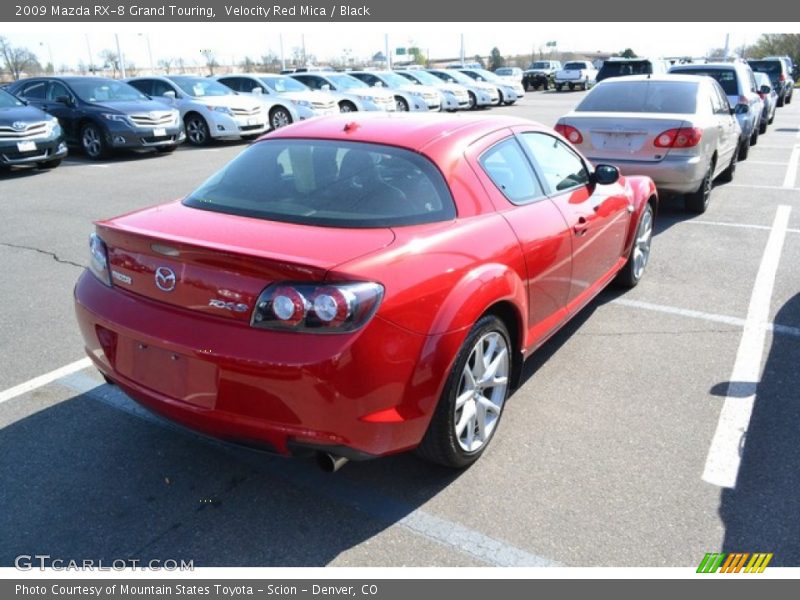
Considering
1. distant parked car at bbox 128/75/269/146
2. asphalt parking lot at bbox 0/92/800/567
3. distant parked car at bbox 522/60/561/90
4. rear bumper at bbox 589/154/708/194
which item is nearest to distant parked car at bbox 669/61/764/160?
rear bumper at bbox 589/154/708/194

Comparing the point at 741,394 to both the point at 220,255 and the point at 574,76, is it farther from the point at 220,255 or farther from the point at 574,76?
the point at 574,76

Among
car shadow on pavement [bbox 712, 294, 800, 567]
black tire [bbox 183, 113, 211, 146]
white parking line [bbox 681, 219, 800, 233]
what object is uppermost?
black tire [bbox 183, 113, 211, 146]

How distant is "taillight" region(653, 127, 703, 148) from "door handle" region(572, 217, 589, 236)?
3.84m

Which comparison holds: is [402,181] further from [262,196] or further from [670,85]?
[670,85]

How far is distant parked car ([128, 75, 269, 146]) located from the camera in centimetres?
1529

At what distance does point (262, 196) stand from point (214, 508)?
146 centimetres

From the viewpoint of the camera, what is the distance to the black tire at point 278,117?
54.7ft

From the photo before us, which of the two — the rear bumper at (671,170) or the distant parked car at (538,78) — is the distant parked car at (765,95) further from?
the distant parked car at (538,78)

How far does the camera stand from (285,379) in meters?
2.47

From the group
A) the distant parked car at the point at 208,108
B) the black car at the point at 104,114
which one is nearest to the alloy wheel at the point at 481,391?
the black car at the point at 104,114

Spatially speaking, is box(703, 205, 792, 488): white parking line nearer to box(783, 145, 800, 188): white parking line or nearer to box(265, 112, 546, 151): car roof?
box(265, 112, 546, 151): car roof

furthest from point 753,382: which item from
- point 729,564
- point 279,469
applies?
point 279,469

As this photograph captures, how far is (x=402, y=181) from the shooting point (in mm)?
3166

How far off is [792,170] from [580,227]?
32.7ft
